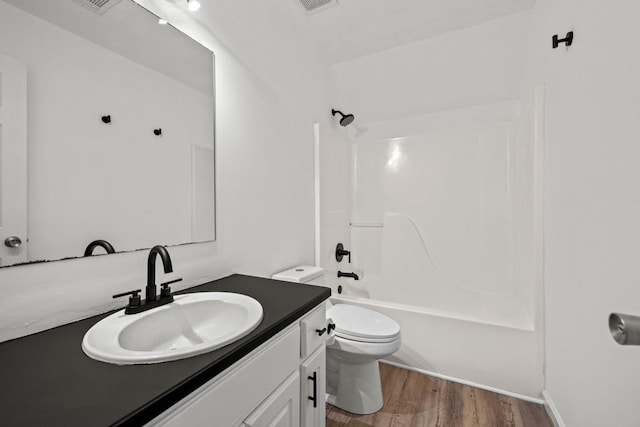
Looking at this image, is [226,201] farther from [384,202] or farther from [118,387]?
[384,202]

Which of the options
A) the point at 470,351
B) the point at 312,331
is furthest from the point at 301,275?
the point at 470,351

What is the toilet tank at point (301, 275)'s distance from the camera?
1.62 metres

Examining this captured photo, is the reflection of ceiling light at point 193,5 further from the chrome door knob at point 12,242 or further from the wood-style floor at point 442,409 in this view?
the wood-style floor at point 442,409

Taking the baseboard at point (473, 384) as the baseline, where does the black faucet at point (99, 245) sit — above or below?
above

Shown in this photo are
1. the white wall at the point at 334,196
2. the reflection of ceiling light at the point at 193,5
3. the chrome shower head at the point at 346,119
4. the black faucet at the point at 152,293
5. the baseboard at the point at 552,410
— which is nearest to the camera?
the black faucet at the point at 152,293

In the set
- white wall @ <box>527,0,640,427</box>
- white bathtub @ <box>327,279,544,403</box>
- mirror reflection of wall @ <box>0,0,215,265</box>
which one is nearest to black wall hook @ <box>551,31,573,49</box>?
white wall @ <box>527,0,640,427</box>

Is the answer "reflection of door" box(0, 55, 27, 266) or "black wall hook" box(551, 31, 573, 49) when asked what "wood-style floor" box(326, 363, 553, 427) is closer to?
"reflection of door" box(0, 55, 27, 266)

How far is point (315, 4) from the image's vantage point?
5.90ft

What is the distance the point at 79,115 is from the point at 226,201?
0.64 m

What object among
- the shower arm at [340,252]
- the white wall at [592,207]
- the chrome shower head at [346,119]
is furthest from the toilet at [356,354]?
the chrome shower head at [346,119]

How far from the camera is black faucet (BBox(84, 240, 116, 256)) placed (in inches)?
34.5

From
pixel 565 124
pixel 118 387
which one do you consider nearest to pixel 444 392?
pixel 565 124

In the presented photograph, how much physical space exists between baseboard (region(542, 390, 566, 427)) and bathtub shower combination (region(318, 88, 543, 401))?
0.07 metres

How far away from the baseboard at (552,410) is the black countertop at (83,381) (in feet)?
5.36
